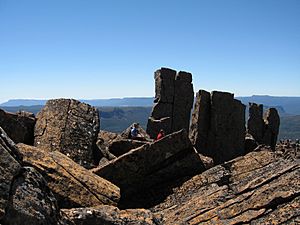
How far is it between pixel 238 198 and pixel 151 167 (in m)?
4.18

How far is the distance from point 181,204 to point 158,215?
3.50 ft

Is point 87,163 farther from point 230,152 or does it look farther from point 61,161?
point 230,152

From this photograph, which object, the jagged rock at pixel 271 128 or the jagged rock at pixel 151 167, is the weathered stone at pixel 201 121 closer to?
the jagged rock at pixel 151 167

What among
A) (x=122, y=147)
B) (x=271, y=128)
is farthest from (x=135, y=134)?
(x=271, y=128)

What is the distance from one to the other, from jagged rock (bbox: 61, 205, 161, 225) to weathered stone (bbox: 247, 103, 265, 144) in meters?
29.0

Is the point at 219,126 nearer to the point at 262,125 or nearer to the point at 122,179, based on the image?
the point at 122,179

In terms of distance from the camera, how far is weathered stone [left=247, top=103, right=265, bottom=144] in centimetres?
3781

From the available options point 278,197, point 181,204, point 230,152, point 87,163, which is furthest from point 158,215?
point 230,152

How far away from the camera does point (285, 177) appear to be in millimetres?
11078

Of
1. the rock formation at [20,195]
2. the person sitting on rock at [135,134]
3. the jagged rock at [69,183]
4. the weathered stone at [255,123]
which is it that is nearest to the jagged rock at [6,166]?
the rock formation at [20,195]

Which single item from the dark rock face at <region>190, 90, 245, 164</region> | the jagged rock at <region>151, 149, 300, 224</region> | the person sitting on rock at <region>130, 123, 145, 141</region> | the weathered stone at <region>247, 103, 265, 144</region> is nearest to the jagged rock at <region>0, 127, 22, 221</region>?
the jagged rock at <region>151, 149, 300, 224</region>

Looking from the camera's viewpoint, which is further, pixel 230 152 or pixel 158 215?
pixel 230 152

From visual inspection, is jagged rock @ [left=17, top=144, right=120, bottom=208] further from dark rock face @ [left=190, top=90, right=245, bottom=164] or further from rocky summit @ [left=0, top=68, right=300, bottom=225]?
dark rock face @ [left=190, top=90, right=245, bottom=164]

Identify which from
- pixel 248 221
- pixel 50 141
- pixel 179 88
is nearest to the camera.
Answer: pixel 248 221
